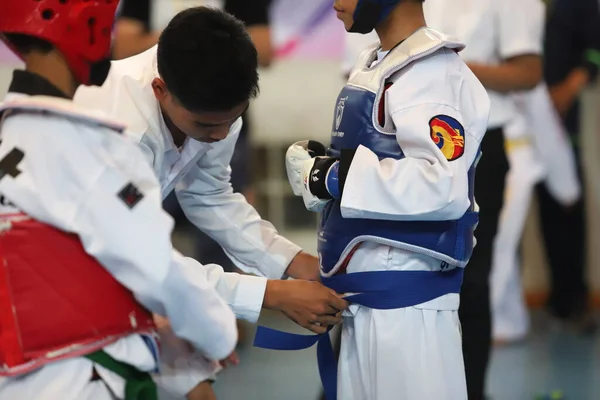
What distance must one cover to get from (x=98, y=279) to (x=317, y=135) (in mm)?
3790

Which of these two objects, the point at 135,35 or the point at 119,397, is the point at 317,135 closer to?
the point at 135,35

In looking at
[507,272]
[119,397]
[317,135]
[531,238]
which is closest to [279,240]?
[119,397]

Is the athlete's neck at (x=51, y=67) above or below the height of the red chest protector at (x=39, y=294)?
above

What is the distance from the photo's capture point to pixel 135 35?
3.87m

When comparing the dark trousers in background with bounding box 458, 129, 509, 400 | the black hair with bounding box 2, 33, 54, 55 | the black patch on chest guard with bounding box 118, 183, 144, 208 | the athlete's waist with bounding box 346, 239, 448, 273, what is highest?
the black hair with bounding box 2, 33, 54, 55

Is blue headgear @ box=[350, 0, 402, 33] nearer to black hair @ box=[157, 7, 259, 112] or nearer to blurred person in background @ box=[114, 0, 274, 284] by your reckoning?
black hair @ box=[157, 7, 259, 112]

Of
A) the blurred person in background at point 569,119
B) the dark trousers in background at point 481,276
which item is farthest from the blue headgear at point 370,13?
the blurred person in background at point 569,119

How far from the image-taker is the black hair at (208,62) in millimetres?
1857

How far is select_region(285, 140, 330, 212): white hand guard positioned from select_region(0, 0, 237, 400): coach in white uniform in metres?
0.49

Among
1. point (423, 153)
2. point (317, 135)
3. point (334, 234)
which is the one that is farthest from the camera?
point (317, 135)

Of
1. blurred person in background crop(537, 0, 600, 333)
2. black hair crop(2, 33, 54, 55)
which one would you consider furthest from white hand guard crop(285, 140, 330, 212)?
blurred person in background crop(537, 0, 600, 333)

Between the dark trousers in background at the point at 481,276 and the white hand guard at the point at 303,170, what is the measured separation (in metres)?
0.81

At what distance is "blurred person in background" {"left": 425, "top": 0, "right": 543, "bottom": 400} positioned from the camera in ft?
9.12

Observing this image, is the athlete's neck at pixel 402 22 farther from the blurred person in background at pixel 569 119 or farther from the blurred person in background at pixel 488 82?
the blurred person in background at pixel 569 119
